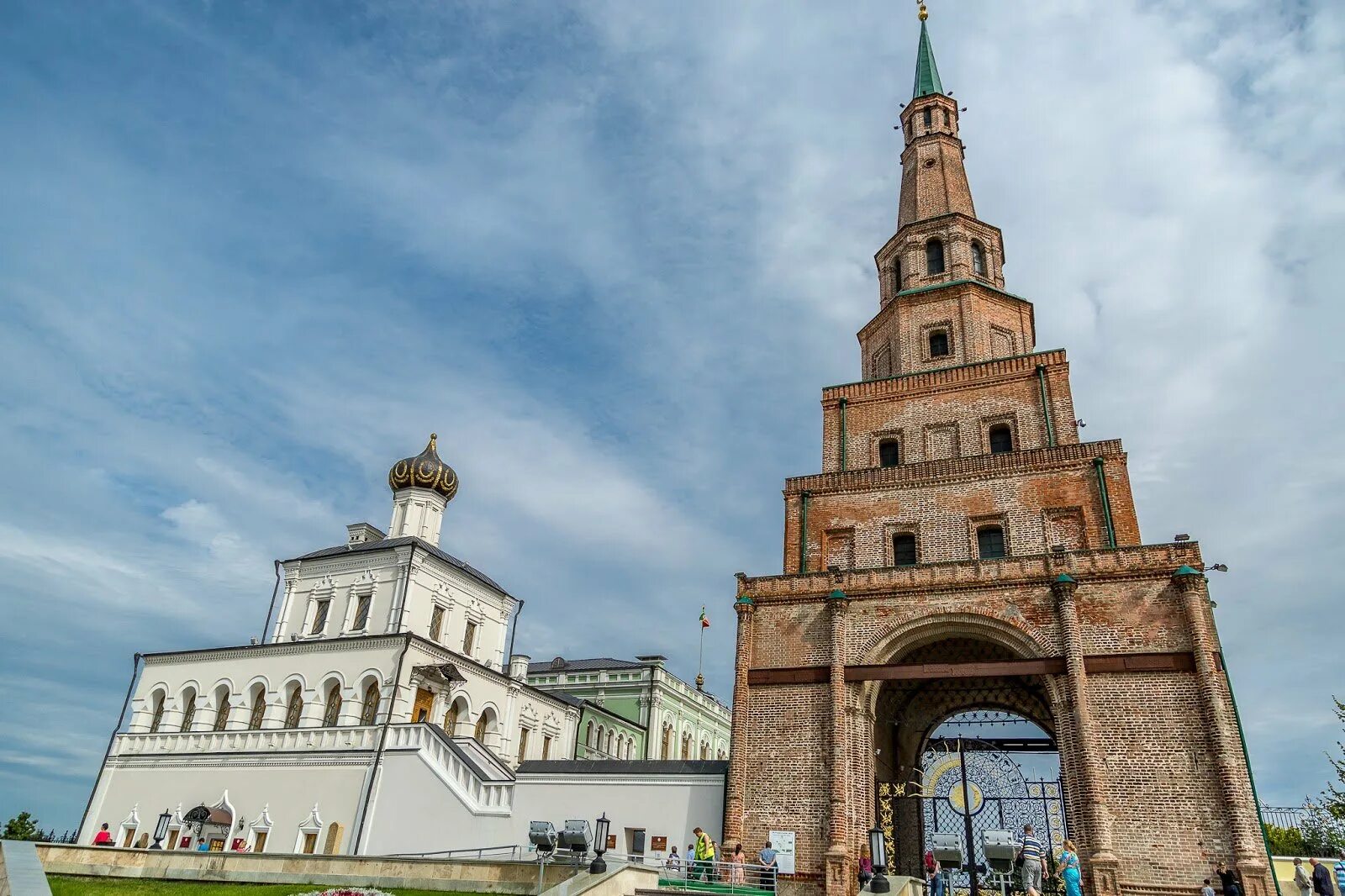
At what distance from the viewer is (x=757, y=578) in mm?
23516

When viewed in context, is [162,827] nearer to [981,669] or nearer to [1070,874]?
[981,669]

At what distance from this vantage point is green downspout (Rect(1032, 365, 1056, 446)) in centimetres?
2512

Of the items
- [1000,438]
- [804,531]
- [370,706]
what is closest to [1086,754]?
[804,531]

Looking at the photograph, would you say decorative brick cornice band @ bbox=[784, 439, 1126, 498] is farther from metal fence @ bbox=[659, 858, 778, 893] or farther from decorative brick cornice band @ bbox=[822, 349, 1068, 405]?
metal fence @ bbox=[659, 858, 778, 893]

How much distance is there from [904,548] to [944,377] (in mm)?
5728

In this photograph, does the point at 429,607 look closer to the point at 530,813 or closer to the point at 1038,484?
the point at 530,813

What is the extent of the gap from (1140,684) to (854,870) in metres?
7.17

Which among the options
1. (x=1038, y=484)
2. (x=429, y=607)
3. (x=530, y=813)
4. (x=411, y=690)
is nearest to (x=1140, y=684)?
(x=1038, y=484)

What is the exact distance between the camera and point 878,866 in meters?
Answer: 15.0

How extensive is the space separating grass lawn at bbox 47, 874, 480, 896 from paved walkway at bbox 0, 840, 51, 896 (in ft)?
10.4

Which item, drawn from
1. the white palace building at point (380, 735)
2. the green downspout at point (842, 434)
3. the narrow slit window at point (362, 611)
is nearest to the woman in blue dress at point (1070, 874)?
the white palace building at point (380, 735)

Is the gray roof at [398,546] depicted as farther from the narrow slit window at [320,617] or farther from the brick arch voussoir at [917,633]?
the brick arch voussoir at [917,633]

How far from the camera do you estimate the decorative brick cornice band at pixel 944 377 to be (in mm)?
26297

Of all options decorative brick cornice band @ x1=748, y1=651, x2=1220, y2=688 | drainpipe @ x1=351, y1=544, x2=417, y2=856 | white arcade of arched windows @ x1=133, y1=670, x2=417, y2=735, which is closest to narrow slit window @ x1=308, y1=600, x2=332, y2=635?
white arcade of arched windows @ x1=133, y1=670, x2=417, y2=735
